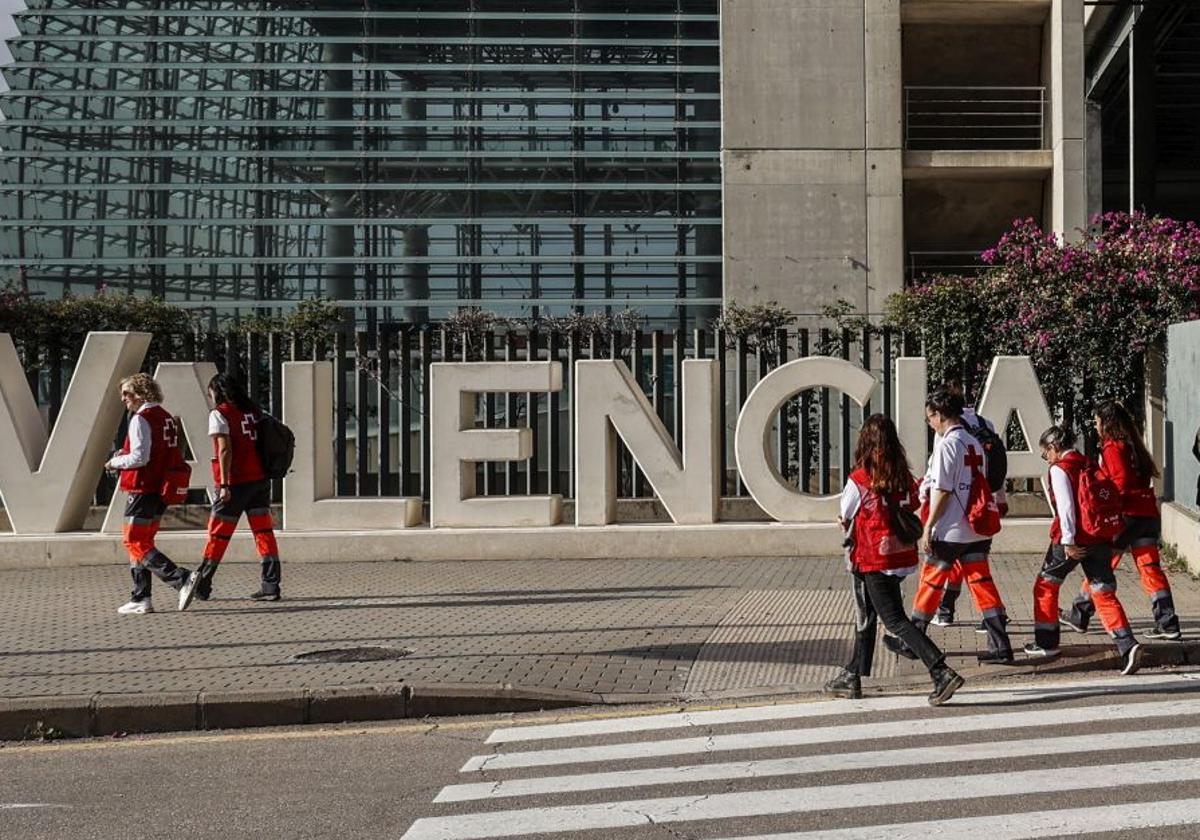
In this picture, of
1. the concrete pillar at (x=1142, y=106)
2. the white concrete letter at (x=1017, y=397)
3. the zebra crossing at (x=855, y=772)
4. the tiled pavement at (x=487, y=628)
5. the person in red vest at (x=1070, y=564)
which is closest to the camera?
the zebra crossing at (x=855, y=772)

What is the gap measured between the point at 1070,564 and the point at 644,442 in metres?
5.99

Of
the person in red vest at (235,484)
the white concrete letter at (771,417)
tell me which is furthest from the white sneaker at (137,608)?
the white concrete letter at (771,417)

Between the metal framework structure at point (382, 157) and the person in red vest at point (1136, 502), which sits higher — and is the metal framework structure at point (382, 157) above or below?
above

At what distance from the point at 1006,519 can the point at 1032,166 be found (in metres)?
12.9

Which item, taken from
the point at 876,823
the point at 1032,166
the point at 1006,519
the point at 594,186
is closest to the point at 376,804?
the point at 876,823

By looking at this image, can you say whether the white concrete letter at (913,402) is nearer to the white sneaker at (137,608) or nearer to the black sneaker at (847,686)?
the black sneaker at (847,686)

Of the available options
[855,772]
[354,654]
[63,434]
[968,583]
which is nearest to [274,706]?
[354,654]

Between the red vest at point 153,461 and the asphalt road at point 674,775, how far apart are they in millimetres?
3727

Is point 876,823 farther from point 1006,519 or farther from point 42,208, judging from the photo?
point 42,208

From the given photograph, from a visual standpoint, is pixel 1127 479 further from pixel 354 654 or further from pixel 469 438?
pixel 469 438

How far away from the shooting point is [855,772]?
6.29 meters

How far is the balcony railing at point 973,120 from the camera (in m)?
26.7

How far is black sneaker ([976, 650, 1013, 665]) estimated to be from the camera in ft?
28.0

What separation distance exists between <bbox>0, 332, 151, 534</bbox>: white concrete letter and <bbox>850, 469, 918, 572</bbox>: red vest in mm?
8570
